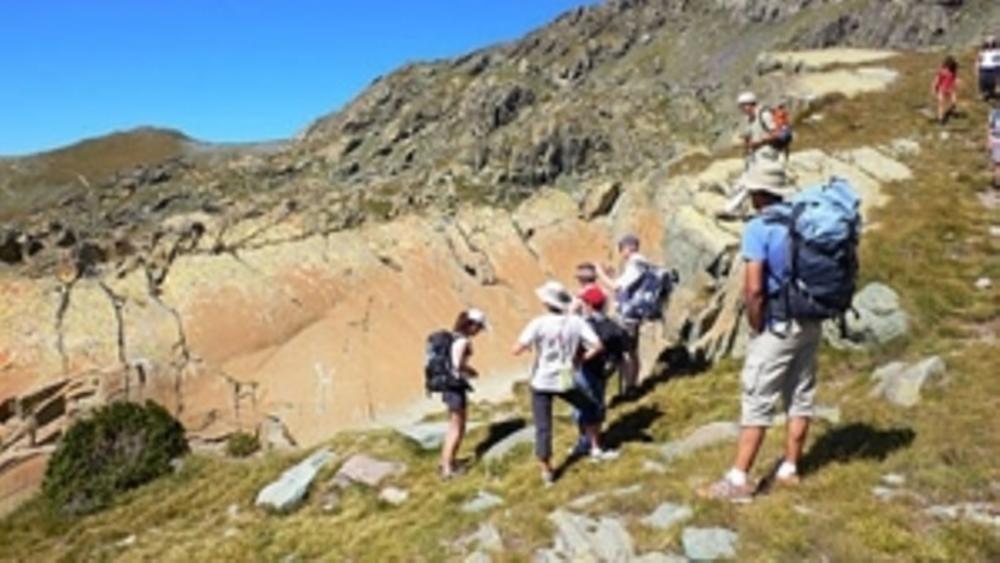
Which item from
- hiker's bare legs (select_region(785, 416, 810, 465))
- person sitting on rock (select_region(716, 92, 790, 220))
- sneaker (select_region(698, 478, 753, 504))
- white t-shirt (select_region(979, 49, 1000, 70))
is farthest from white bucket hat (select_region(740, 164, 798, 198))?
white t-shirt (select_region(979, 49, 1000, 70))

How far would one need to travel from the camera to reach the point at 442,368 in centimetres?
1414

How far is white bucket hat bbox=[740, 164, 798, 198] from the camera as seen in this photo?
9844mm

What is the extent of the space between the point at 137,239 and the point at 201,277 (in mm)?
3778

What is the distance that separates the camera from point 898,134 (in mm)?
27484

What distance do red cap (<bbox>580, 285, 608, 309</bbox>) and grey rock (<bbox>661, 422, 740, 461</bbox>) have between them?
96.7 inches

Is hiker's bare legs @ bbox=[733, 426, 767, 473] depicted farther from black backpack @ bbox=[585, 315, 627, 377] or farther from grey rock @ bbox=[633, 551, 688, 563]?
black backpack @ bbox=[585, 315, 627, 377]

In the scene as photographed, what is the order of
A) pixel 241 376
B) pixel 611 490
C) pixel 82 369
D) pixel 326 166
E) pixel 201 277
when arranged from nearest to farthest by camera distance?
pixel 611 490 < pixel 82 369 < pixel 241 376 < pixel 201 277 < pixel 326 166

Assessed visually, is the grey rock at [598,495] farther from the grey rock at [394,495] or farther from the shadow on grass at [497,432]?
the shadow on grass at [497,432]

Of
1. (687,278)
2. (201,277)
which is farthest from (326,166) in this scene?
(687,278)

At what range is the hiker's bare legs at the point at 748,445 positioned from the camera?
32.7 feet

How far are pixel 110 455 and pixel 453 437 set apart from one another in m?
10.6

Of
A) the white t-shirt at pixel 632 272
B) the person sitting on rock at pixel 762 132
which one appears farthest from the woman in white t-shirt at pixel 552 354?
the person sitting on rock at pixel 762 132

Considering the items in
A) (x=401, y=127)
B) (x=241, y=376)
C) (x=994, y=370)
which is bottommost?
(x=241, y=376)

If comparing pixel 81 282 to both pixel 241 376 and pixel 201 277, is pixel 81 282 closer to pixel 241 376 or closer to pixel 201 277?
pixel 201 277
